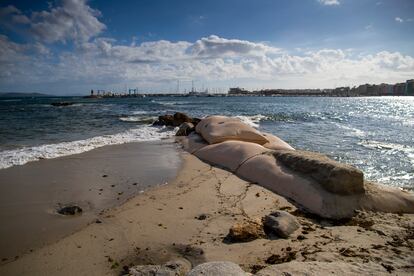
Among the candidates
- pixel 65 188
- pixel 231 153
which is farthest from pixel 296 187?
pixel 65 188

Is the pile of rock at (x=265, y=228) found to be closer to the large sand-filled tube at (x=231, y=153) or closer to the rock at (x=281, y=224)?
the rock at (x=281, y=224)

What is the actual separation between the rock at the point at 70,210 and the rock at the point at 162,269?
8.14 feet

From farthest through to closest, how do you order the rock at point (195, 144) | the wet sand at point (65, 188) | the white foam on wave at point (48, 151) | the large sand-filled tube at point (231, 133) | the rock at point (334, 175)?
the rock at point (195, 144) → the large sand-filled tube at point (231, 133) → the white foam on wave at point (48, 151) → the rock at point (334, 175) → the wet sand at point (65, 188)

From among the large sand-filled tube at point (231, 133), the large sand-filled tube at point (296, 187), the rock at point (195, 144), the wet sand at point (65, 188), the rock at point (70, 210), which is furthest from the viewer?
the rock at point (195, 144)

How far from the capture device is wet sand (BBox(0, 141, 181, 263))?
4957mm

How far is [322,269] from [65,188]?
232 inches

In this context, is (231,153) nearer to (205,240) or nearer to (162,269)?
(205,240)

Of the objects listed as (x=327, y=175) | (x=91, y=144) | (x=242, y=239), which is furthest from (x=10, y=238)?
(x=91, y=144)

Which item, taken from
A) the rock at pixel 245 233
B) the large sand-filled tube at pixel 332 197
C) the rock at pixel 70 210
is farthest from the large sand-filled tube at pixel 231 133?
the rock at pixel 245 233

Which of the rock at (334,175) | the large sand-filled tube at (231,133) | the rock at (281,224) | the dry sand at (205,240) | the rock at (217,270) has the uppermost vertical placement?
the large sand-filled tube at (231,133)

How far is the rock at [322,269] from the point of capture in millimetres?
3449

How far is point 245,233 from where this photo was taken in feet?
15.1

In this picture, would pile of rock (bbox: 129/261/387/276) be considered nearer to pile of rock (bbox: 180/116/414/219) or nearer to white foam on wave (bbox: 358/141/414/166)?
pile of rock (bbox: 180/116/414/219)

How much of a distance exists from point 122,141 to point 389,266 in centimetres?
1261
